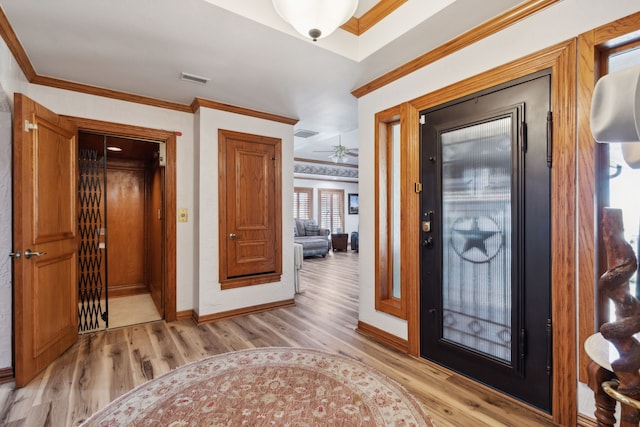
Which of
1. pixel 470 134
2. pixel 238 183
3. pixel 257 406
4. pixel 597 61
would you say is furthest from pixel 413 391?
pixel 238 183

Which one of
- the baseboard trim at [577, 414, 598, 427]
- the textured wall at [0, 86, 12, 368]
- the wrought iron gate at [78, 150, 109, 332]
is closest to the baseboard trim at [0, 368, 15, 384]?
the textured wall at [0, 86, 12, 368]

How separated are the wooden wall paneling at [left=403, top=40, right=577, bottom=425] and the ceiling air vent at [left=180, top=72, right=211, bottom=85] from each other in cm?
276

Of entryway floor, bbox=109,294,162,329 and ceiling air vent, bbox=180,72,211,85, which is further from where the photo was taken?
entryway floor, bbox=109,294,162,329

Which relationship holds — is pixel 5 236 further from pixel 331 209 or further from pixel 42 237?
pixel 331 209

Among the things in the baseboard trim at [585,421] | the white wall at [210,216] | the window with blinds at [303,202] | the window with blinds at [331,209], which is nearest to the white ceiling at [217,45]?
the white wall at [210,216]

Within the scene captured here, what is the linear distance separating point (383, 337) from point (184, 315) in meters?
2.34

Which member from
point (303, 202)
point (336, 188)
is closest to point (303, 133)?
point (303, 202)

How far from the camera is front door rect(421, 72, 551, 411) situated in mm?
1885

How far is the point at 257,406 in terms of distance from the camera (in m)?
1.95

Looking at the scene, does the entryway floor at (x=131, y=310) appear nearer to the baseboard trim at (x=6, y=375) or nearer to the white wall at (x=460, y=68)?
the baseboard trim at (x=6, y=375)

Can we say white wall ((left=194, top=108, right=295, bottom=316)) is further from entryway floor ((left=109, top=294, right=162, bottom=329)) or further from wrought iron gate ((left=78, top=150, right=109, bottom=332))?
wrought iron gate ((left=78, top=150, right=109, bottom=332))

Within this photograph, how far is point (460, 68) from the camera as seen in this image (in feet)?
7.61

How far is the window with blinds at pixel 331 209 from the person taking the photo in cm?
1056

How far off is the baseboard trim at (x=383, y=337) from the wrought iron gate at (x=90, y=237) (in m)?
2.83
